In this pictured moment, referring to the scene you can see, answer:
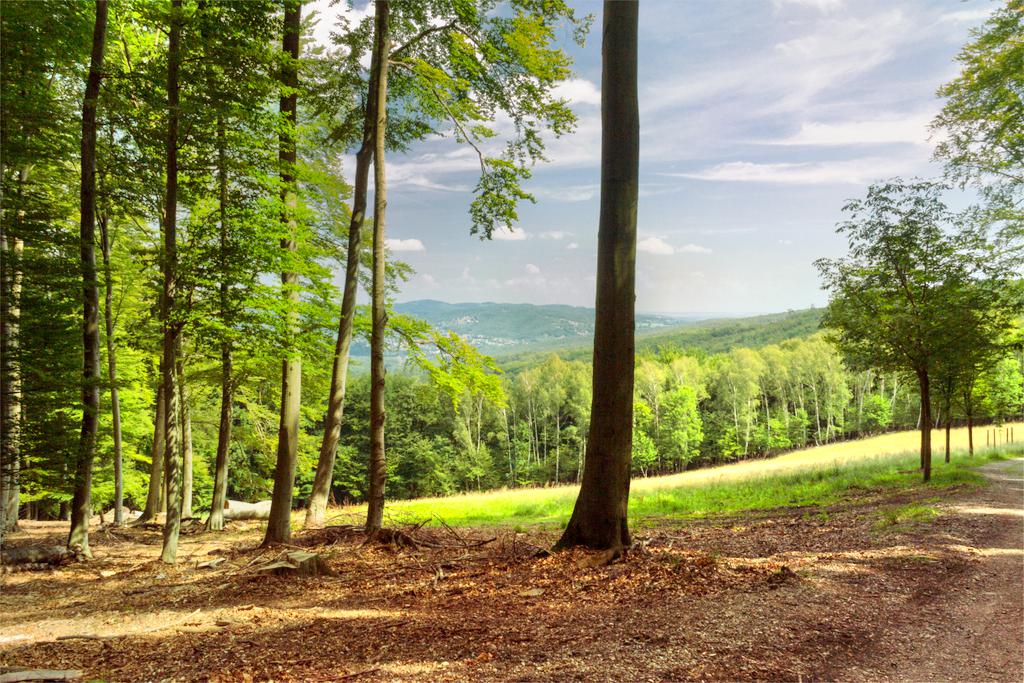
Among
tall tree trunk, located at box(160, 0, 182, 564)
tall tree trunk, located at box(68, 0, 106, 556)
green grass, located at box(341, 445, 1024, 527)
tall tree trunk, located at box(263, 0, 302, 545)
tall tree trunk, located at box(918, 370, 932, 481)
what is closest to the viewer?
tall tree trunk, located at box(160, 0, 182, 564)

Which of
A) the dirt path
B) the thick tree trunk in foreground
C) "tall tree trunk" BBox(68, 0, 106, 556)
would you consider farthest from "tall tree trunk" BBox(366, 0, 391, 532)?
the dirt path

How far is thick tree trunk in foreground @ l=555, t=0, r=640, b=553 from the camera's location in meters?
6.70

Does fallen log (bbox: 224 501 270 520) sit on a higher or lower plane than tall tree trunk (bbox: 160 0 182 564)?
lower

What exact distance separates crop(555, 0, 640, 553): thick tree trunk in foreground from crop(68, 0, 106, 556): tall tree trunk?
28.3 ft

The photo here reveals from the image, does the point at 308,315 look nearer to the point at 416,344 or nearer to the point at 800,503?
the point at 416,344

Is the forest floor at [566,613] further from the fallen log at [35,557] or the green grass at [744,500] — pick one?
the green grass at [744,500]

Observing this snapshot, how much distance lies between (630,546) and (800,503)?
442 inches

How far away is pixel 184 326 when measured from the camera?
9.49 metres

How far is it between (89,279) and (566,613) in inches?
398

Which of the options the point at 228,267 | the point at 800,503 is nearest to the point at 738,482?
the point at 800,503

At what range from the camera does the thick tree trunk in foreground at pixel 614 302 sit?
264 inches

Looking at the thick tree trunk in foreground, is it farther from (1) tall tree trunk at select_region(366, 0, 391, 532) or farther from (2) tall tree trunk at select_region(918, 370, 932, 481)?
(2) tall tree trunk at select_region(918, 370, 932, 481)

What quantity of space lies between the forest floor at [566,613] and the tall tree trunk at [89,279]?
1884 millimetres

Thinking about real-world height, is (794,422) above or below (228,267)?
below
